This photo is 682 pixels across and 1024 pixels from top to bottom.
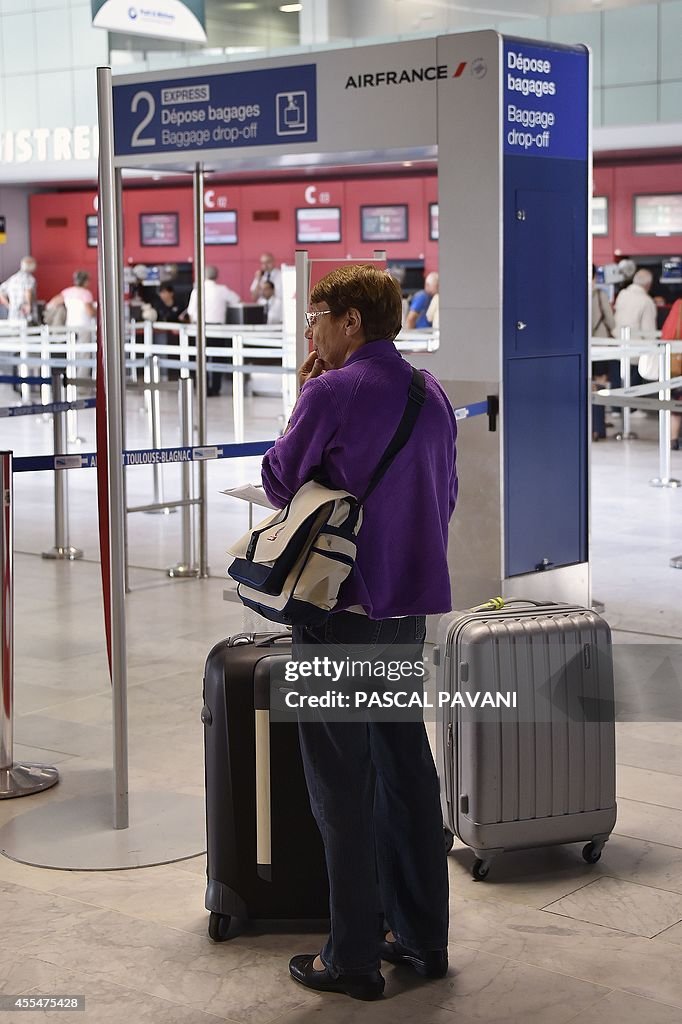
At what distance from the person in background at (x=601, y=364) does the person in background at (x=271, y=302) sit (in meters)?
4.91

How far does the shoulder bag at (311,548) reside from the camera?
2924 millimetres

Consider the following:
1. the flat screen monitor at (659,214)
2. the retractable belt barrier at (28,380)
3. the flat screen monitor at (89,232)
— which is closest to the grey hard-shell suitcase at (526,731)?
the retractable belt barrier at (28,380)

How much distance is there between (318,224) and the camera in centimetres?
2058

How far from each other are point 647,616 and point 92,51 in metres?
17.2

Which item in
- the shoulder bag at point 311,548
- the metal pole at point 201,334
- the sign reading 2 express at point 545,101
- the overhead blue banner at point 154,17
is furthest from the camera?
the overhead blue banner at point 154,17

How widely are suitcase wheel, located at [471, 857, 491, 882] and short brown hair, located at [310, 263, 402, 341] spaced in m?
1.56

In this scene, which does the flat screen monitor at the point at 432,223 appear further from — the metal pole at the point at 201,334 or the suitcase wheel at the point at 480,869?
the suitcase wheel at the point at 480,869

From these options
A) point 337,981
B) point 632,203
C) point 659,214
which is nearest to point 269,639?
point 337,981

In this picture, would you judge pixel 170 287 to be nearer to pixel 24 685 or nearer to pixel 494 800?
pixel 24 685

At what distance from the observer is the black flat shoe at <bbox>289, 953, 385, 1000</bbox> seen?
3.16 m

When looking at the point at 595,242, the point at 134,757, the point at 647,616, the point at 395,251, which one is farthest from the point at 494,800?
the point at 395,251

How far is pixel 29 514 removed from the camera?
415 inches

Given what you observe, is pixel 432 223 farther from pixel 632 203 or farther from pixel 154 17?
pixel 154 17

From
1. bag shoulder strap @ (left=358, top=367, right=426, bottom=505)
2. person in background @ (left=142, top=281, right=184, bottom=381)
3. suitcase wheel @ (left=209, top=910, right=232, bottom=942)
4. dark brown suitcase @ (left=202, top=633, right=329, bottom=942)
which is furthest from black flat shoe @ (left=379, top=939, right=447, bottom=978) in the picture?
person in background @ (left=142, top=281, right=184, bottom=381)
